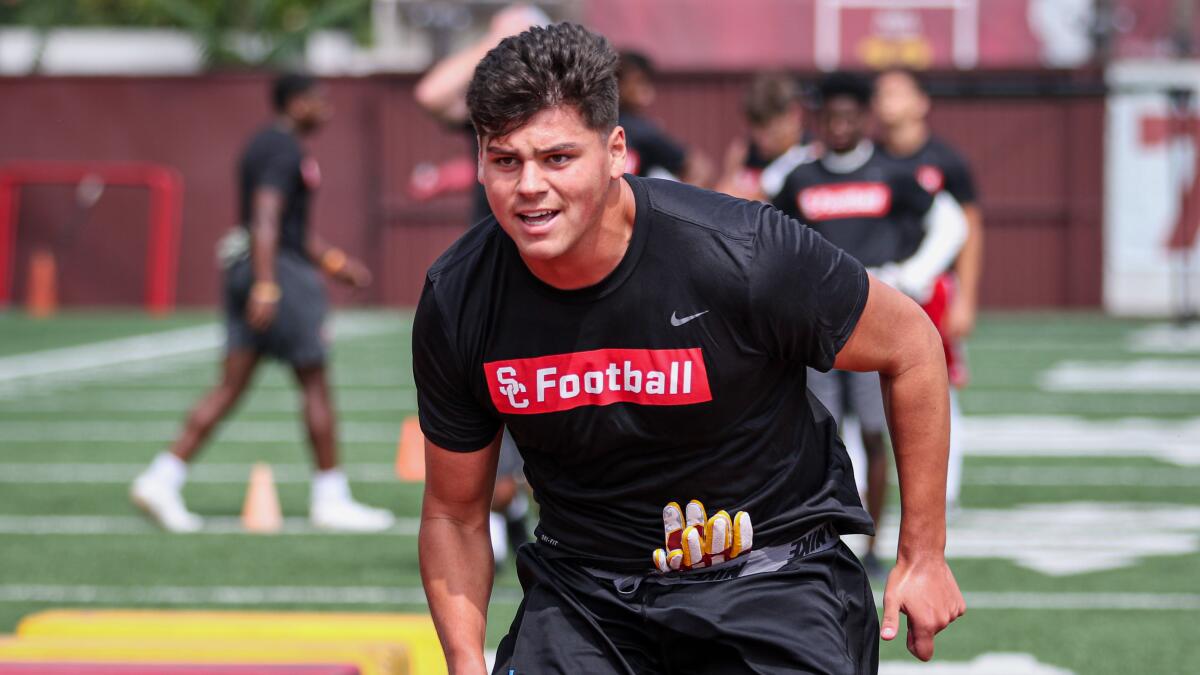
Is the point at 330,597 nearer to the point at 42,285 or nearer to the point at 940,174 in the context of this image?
the point at 940,174

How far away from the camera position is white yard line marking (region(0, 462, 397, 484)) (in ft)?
37.3

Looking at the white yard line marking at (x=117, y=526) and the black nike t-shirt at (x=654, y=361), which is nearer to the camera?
the black nike t-shirt at (x=654, y=361)

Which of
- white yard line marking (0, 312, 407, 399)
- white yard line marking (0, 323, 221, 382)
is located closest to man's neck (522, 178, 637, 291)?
white yard line marking (0, 312, 407, 399)

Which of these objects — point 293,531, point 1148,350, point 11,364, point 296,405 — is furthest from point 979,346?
point 293,531

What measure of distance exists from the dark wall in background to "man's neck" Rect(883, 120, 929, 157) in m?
15.7

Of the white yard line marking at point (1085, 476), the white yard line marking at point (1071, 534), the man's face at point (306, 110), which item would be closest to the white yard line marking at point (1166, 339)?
the white yard line marking at point (1085, 476)

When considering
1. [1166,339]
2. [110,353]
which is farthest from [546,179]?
[1166,339]

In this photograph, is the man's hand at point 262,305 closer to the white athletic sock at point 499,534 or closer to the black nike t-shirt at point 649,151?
the white athletic sock at point 499,534

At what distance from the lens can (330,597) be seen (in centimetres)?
782

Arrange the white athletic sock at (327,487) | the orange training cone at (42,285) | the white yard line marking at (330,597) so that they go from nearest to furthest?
1. the white yard line marking at (330,597)
2. the white athletic sock at (327,487)
3. the orange training cone at (42,285)

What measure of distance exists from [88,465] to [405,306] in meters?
13.9

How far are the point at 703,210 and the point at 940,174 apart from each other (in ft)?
19.3

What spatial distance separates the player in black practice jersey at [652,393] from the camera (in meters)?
3.48

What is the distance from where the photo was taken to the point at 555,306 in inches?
143
